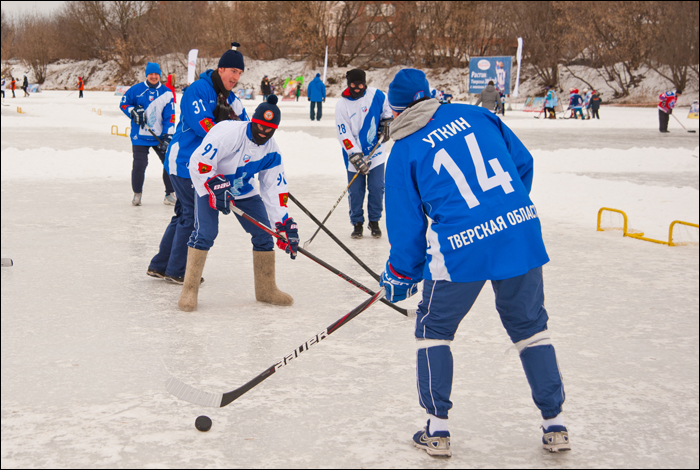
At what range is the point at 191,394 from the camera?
2.92 metres

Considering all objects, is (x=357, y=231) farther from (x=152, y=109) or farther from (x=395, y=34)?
(x=395, y=34)

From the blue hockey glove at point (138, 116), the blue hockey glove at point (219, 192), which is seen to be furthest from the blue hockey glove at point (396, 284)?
the blue hockey glove at point (138, 116)

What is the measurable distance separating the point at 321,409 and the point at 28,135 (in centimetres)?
1492

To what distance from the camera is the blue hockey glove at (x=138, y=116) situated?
7.34 m

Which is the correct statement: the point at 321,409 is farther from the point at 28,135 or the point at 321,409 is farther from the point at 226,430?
the point at 28,135

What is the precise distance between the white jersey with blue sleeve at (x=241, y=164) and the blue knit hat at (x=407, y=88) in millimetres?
1577

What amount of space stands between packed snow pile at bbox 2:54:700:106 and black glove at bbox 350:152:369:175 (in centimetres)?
3237

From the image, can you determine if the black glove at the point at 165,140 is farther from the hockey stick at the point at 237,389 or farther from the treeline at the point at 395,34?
the treeline at the point at 395,34

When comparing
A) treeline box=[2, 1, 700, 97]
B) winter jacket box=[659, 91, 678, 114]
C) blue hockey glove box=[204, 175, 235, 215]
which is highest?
treeline box=[2, 1, 700, 97]

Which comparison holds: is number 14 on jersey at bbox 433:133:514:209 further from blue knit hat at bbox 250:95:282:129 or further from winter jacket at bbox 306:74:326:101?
winter jacket at bbox 306:74:326:101


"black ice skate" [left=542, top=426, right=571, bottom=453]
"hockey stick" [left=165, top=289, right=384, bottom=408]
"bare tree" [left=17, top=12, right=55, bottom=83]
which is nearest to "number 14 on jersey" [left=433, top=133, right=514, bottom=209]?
"hockey stick" [left=165, top=289, right=384, bottom=408]

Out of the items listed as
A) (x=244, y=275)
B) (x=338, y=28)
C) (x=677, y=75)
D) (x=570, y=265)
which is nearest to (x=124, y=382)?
(x=244, y=275)

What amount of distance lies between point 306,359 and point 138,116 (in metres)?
4.74

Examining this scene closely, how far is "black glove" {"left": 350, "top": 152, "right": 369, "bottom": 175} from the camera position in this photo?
6258 mm
